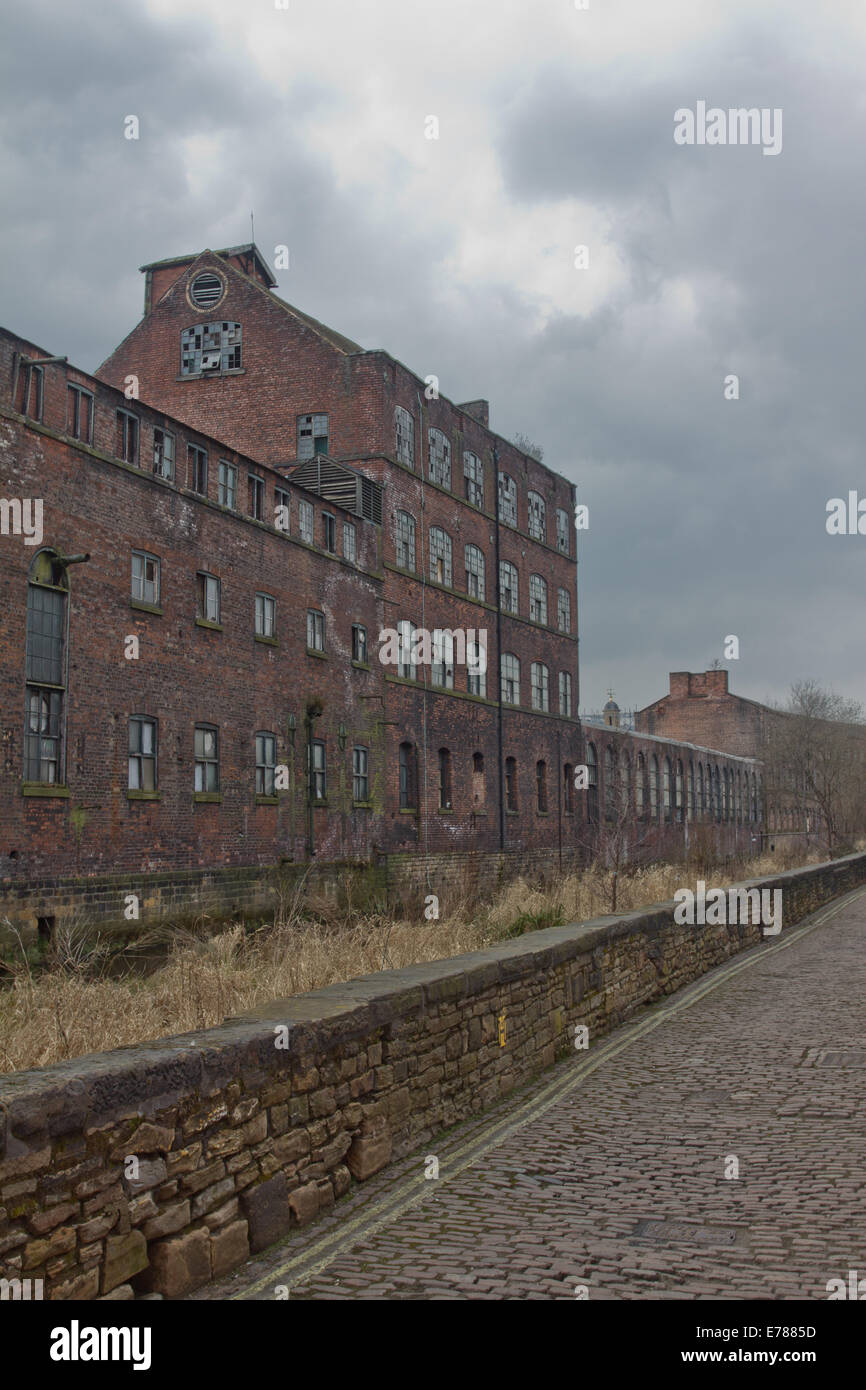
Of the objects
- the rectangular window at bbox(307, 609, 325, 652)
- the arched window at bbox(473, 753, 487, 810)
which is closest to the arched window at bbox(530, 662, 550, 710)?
the arched window at bbox(473, 753, 487, 810)

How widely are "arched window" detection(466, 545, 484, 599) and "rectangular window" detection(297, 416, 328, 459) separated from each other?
21.6 ft

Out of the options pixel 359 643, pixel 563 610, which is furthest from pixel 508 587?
pixel 359 643

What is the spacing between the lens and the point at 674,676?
77438 millimetres

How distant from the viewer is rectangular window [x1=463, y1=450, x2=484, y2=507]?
123 feet

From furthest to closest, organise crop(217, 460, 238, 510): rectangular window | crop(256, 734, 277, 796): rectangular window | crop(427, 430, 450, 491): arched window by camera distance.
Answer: crop(427, 430, 450, 491): arched window
crop(256, 734, 277, 796): rectangular window
crop(217, 460, 238, 510): rectangular window

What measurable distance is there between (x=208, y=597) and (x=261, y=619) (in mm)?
2066

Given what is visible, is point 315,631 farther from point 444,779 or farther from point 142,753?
point 444,779

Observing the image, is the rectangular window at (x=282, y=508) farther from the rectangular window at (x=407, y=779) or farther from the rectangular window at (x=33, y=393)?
the rectangular window at (x=407, y=779)

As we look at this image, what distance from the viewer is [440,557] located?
115 feet

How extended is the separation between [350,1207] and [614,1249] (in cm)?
148

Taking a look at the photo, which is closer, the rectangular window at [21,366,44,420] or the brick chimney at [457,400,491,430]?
the rectangular window at [21,366,44,420]

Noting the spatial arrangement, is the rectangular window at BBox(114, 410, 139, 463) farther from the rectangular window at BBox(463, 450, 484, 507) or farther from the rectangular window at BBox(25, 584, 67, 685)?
the rectangular window at BBox(463, 450, 484, 507)

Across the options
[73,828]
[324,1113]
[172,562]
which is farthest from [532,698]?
[324,1113]
